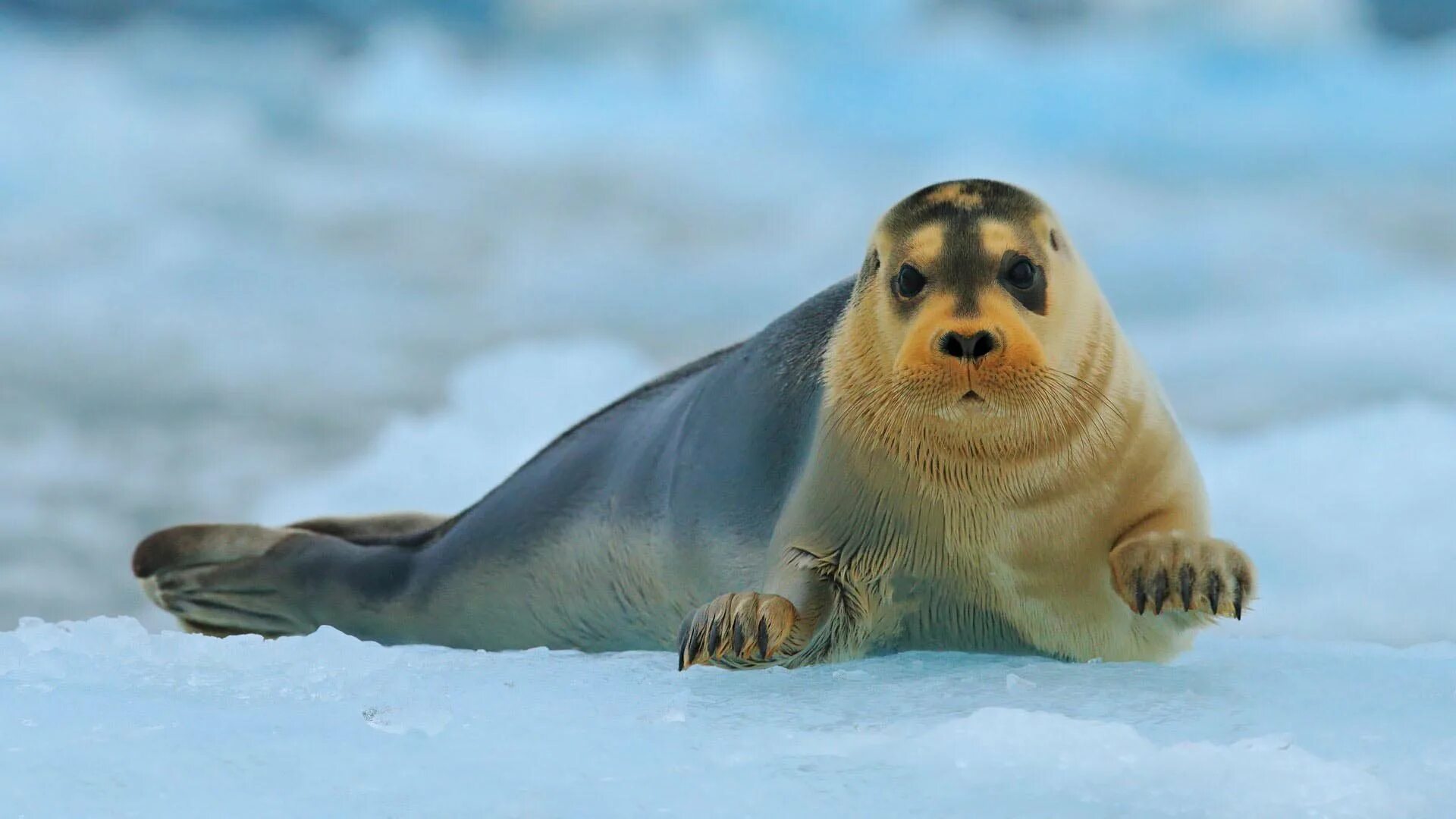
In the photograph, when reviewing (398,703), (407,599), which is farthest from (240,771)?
(407,599)

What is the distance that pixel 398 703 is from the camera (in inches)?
117

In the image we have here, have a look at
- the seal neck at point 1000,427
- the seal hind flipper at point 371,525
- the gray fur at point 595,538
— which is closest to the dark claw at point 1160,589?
the seal neck at point 1000,427

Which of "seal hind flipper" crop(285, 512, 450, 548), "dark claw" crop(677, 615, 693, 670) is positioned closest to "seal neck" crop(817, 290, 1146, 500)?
"dark claw" crop(677, 615, 693, 670)

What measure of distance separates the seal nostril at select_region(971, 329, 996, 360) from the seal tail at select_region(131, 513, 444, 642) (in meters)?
2.69

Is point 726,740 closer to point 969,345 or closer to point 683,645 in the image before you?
point 683,645

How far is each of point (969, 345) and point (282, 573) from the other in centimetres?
318

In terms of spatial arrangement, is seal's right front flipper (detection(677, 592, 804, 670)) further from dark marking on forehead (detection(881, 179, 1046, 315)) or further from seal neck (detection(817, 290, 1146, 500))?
dark marking on forehead (detection(881, 179, 1046, 315))

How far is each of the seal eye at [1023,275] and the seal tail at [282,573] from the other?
2676 mm

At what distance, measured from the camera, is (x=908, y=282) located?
3.41 metres

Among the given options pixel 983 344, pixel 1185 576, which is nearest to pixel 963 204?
pixel 983 344

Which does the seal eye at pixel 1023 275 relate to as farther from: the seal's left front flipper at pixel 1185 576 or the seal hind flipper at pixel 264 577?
the seal hind flipper at pixel 264 577

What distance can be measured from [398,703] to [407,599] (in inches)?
93.1

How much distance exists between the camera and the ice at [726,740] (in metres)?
2.50

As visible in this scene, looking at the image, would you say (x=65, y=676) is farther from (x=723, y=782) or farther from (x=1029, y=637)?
(x=1029, y=637)
